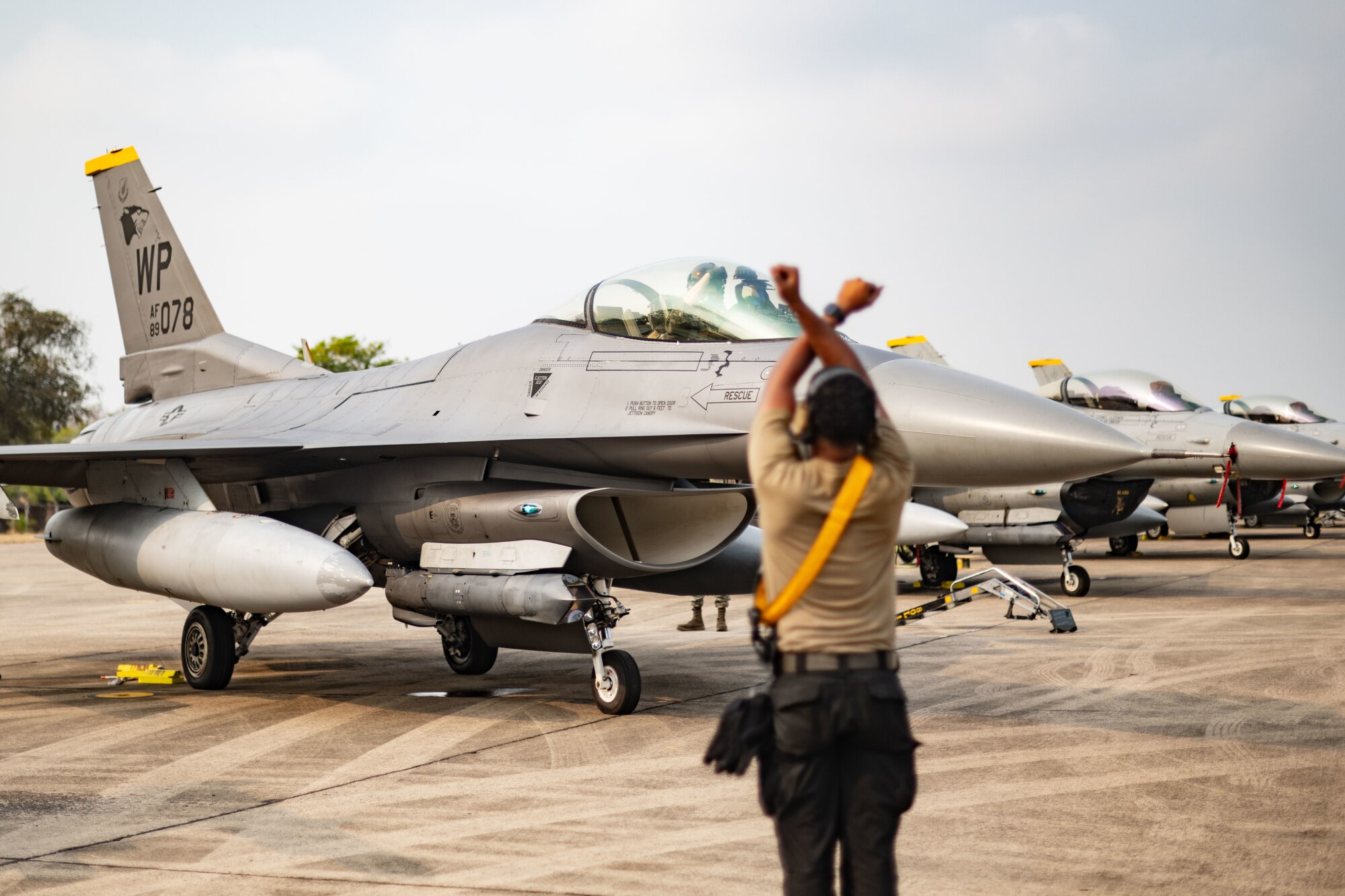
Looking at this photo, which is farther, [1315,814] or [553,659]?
[553,659]

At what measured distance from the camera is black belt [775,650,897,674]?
2900 millimetres

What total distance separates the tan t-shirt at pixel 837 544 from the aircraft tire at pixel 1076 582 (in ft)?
46.6

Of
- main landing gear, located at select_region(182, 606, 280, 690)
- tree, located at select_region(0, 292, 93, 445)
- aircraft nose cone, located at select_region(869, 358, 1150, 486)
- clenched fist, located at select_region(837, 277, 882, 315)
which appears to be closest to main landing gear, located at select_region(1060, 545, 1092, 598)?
aircraft nose cone, located at select_region(869, 358, 1150, 486)

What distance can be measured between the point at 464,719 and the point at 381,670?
3055mm

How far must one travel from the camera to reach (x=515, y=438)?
7621mm

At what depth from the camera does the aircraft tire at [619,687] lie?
299 inches

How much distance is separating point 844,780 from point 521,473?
17.7 feet

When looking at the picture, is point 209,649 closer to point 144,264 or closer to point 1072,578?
point 144,264

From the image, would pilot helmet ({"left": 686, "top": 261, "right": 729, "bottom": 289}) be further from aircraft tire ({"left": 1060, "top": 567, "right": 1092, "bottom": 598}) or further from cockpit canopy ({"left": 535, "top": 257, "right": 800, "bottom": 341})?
aircraft tire ({"left": 1060, "top": 567, "right": 1092, "bottom": 598})

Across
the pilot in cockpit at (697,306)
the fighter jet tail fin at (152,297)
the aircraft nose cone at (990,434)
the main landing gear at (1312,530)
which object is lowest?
the main landing gear at (1312,530)

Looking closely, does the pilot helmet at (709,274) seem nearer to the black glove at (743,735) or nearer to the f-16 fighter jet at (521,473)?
the f-16 fighter jet at (521,473)

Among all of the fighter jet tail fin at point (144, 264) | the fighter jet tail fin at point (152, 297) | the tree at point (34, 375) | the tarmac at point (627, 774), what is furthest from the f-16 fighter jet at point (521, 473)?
the tree at point (34, 375)

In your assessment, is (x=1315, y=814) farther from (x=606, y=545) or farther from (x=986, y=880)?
(x=606, y=545)

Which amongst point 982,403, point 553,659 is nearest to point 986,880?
point 982,403
